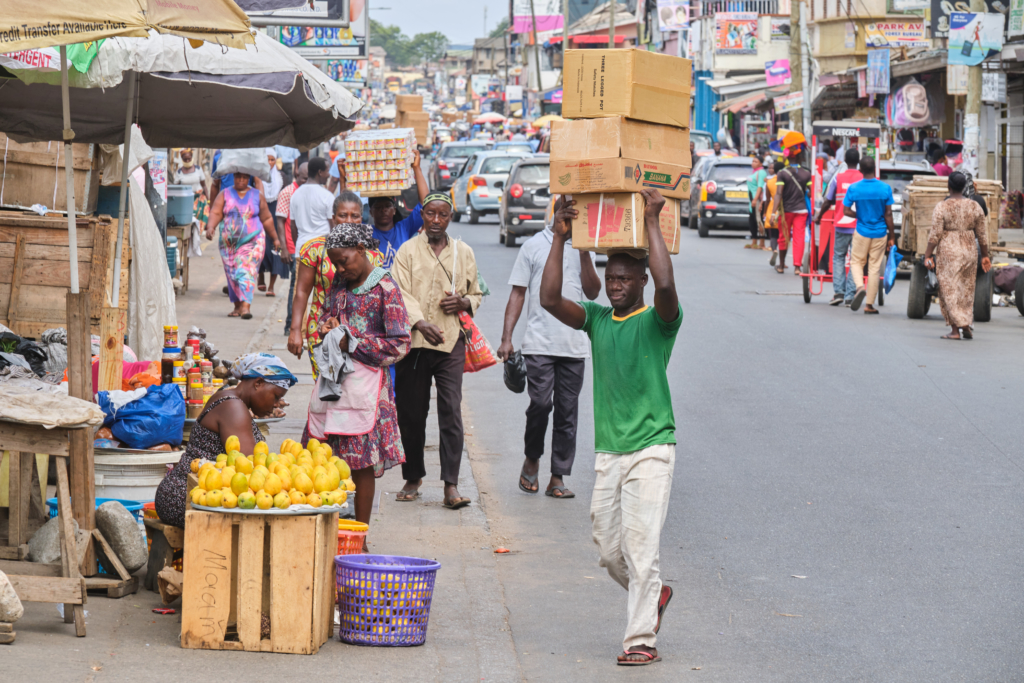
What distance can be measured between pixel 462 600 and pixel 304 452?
3.55ft

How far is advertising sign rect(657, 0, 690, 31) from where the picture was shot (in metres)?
56.7

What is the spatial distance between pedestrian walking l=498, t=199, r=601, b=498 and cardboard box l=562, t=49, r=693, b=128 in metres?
2.46

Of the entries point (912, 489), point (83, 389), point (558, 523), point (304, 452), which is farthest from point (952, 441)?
point (83, 389)

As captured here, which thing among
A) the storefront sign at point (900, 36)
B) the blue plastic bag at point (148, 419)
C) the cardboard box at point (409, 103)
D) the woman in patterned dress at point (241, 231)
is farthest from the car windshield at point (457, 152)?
the blue plastic bag at point (148, 419)

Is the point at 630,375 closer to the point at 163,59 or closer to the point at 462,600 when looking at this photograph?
the point at 462,600

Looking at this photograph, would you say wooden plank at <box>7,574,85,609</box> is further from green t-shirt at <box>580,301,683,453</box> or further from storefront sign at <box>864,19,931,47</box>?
storefront sign at <box>864,19,931,47</box>

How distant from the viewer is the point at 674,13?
188ft

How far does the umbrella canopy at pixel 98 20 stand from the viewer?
16.1 ft

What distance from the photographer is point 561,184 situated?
5.47 meters

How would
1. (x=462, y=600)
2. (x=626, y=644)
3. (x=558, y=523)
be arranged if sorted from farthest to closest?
(x=558, y=523) < (x=462, y=600) < (x=626, y=644)

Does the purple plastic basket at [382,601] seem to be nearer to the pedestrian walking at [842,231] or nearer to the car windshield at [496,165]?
the pedestrian walking at [842,231]

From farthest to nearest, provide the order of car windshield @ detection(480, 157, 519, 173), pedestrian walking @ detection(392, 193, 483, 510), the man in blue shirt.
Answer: car windshield @ detection(480, 157, 519, 173)
the man in blue shirt
pedestrian walking @ detection(392, 193, 483, 510)

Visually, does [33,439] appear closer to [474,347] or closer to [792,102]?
[474,347]

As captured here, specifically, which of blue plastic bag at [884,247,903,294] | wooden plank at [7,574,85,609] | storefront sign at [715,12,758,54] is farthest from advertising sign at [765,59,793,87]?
wooden plank at [7,574,85,609]
